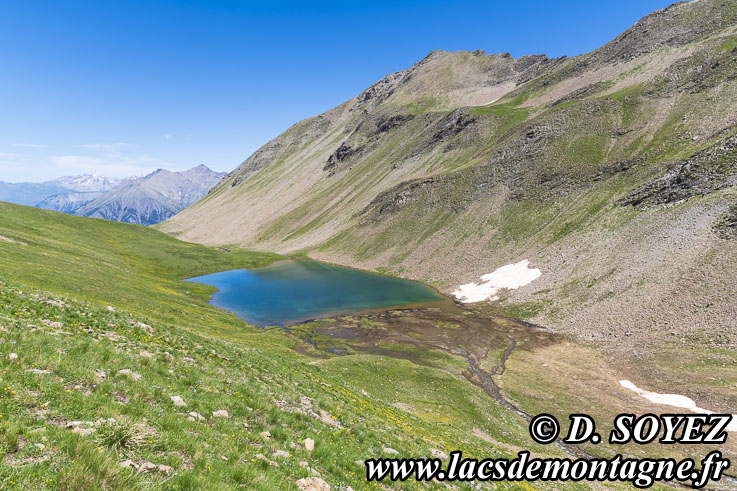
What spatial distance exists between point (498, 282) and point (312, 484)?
86.2 metres

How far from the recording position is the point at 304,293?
9619cm

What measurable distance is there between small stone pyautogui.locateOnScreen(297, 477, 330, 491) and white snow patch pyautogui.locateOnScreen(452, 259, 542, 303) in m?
78.5

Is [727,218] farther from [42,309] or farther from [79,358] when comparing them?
[42,309]

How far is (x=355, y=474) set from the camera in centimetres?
1220

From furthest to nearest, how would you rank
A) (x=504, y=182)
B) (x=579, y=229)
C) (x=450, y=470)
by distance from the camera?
(x=504, y=182) → (x=579, y=229) → (x=450, y=470)

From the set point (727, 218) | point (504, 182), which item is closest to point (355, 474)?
point (727, 218)

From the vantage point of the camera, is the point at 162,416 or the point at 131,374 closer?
the point at 162,416

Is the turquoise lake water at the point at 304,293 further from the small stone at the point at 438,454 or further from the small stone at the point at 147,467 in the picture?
the small stone at the point at 147,467

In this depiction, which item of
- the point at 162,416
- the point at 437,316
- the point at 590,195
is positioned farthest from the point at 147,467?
the point at 590,195

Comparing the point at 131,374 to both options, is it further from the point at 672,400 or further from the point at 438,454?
the point at 672,400

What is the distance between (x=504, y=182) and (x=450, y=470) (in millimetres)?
128059

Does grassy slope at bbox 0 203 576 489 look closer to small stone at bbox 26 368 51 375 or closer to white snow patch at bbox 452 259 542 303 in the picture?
small stone at bbox 26 368 51 375

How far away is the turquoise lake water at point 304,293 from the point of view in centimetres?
7928

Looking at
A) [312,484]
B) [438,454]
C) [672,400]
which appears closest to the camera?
[312,484]
